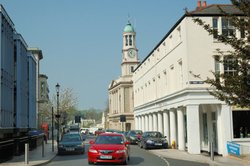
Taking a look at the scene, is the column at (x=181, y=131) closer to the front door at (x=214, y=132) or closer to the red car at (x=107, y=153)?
the front door at (x=214, y=132)

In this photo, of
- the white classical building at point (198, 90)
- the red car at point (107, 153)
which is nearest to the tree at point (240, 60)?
the red car at point (107, 153)

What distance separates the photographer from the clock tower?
106 metres

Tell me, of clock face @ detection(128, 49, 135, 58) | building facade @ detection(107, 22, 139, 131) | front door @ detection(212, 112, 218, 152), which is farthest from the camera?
clock face @ detection(128, 49, 135, 58)

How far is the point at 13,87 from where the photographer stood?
27250 mm

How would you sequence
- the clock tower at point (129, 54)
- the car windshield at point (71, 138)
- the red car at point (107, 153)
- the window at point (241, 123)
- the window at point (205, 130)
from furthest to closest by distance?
the clock tower at point (129, 54)
the window at point (205, 130)
the car windshield at point (71, 138)
the window at point (241, 123)
the red car at point (107, 153)

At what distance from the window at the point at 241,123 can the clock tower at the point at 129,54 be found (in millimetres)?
76990

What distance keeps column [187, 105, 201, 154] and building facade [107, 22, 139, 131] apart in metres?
66.4

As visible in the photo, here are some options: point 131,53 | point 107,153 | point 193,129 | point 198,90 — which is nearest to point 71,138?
point 193,129

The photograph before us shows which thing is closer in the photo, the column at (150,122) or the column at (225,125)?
the column at (225,125)

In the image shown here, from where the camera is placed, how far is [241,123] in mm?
27797

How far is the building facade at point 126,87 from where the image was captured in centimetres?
9914

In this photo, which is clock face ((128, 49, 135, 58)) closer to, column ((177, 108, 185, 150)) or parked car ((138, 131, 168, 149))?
parked car ((138, 131, 168, 149))


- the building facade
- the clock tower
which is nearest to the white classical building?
the building facade

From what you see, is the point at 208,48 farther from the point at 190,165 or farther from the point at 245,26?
the point at 245,26
